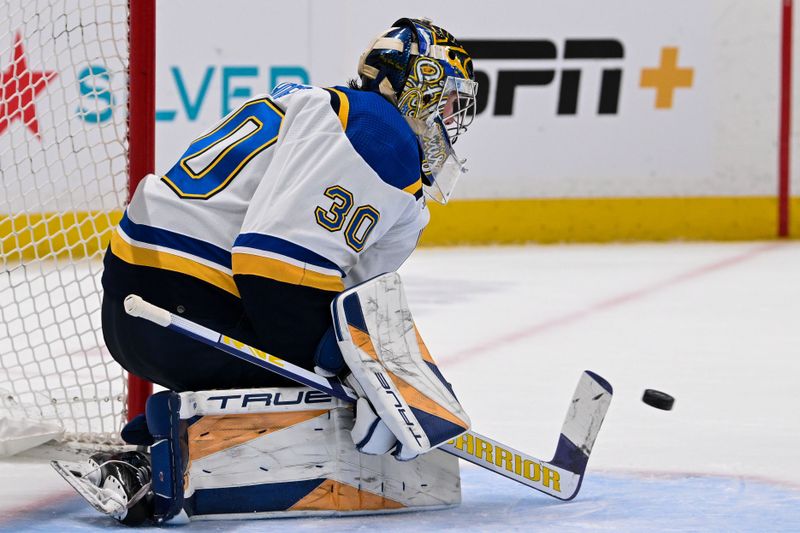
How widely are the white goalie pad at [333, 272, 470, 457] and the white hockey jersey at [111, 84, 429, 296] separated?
0.16 ft

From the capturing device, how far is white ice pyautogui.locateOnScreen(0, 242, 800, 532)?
1.99 m

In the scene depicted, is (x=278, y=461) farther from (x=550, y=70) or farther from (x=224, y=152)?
(x=550, y=70)

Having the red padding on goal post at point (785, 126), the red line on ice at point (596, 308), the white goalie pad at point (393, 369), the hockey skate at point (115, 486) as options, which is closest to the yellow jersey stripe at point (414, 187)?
the white goalie pad at point (393, 369)

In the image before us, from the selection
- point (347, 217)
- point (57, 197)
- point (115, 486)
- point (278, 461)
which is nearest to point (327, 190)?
point (347, 217)

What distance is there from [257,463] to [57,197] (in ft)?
4.31

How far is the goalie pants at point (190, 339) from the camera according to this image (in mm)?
1914

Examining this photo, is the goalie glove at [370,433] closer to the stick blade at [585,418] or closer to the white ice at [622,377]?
the white ice at [622,377]

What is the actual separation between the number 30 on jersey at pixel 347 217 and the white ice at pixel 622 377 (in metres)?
0.39

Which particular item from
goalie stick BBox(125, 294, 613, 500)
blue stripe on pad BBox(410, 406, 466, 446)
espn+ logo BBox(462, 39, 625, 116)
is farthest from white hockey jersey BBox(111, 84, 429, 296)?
espn+ logo BBox(462, 39, 625, 116)

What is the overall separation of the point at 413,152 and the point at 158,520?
61cm

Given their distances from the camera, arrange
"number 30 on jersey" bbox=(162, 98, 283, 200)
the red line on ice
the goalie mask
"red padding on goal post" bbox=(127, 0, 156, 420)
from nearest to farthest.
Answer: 1. "number 30 on jersey" bbox=(162, 98, 283, 200)
2. the goalie mask
3. "red padding on goal post" bbox=(127, 0, 156, 420)
4. the red line on ice

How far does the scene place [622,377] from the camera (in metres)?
3.21

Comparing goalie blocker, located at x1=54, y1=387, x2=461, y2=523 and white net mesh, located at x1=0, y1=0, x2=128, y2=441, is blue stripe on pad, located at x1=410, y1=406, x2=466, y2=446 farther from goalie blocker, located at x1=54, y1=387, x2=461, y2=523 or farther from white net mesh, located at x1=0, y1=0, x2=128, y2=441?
white net mesh, located at x1=0, y1=0, x2=128, y2=441

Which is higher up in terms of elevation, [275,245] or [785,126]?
[785,126]
